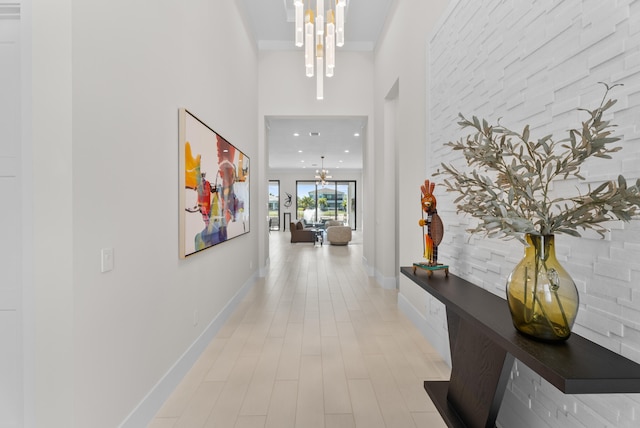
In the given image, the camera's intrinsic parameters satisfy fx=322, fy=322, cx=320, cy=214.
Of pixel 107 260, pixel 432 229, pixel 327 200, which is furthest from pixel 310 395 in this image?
pixel 327 200

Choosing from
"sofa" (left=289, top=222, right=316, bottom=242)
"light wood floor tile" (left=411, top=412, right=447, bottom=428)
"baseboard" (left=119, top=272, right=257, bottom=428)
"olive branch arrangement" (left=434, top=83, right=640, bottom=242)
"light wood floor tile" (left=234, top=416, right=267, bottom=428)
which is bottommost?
"light wood floor tile" (left=411, top=412, right=447, bottom=428)

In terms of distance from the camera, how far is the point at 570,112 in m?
1.32

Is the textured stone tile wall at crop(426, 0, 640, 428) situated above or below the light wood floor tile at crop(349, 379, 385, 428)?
above

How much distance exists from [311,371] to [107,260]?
5.46ft

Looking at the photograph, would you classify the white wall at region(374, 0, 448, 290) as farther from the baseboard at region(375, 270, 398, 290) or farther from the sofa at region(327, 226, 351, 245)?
the sofa at region(327, 226, 351, 245)

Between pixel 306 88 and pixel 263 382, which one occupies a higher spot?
pixel 306 88

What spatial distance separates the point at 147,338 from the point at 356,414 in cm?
135

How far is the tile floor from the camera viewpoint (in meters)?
1.97

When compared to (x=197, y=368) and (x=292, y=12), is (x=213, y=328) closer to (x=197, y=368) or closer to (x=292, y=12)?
(x=197, y=368)

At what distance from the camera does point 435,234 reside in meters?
2.20

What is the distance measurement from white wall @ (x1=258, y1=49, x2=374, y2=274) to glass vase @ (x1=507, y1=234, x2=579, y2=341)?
476cm

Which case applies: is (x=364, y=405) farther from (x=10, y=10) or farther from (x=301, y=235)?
(x=301, y=235)

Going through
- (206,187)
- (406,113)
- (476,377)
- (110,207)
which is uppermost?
(406,113)

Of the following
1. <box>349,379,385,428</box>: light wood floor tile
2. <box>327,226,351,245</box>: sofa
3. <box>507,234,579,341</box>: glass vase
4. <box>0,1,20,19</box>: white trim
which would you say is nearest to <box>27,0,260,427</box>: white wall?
<box>0,1,20,19</box>: white trim
